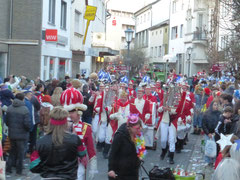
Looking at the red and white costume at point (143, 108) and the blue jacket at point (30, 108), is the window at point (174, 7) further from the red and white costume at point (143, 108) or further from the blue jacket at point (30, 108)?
the blue jacket at point (30, 108)

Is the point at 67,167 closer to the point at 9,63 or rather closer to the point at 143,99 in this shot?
the point at 143,99

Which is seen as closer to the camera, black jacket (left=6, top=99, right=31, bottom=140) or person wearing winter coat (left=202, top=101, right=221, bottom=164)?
black jacket (left=6, top=99, right=31, bottom=140)

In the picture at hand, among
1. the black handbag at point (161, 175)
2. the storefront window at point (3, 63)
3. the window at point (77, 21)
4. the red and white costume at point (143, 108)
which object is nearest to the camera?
the black handbag at point (161, 175)

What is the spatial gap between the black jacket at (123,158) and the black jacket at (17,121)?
13.1ft

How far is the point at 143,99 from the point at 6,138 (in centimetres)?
414

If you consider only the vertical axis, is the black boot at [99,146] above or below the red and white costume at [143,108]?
below

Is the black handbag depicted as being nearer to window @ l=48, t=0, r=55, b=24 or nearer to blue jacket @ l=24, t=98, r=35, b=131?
blue jacket @ l=24, t=98, r=35, b=131

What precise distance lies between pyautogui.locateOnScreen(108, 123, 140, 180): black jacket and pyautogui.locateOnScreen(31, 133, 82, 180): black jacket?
1178 mm

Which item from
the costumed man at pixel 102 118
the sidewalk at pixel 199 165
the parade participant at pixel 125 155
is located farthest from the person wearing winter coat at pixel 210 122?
the parade participant at pixel 125 155

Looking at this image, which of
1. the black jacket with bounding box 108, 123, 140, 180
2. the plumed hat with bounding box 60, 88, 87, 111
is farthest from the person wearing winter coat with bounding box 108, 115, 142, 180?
the plumed hat with bounding box 60, 88, 87, 111

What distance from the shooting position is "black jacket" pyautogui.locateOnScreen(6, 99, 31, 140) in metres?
9.73

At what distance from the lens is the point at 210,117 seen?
36.4 ft

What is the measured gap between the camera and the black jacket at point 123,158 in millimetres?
6152

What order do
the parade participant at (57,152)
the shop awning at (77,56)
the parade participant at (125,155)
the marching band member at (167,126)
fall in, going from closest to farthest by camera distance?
the parade participant at (57,152)
the parade participant at (125,155)
the marching band member at (167,126)
the shop awning at (77,56)
